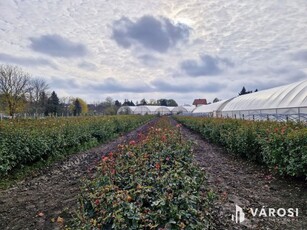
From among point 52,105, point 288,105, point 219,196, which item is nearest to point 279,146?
point 219,196

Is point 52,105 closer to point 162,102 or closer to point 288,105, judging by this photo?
point 288,105

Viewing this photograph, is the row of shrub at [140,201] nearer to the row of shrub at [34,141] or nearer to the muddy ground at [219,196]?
the muddy ground at [219,196]

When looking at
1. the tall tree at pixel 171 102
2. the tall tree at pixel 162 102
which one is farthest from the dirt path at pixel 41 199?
the tall tree at pixel 162 102

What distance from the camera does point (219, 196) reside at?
4.43 metres

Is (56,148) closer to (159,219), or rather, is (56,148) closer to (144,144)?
(144,144)

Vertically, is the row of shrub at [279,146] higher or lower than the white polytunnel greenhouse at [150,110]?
lower

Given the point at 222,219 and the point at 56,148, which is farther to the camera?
the point at 56,148

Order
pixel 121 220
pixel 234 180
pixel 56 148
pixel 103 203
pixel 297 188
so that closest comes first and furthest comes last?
pixel 121 220, pixel 103 203, pixel 297 188, pixel 234 180, pixel 56 148

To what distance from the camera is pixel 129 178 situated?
291 cm

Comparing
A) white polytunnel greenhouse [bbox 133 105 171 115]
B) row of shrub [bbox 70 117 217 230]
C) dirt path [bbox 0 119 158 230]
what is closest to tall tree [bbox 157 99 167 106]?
white polytunnel greenhouse [bbox 133 105 171 115]

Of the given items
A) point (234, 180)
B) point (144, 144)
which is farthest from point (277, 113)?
point (144, 144)

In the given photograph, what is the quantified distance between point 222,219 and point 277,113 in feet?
48.0

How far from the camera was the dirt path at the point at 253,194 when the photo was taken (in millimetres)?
3887

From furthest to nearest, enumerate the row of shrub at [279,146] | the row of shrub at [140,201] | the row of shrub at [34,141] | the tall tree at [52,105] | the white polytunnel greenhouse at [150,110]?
the white polytunnel greenhouse at [150,110] < the tall tree at [52,105] < the row of shrub at [34,141] < the row of shrub at [279,146] < the row of shrub at [140,201]
